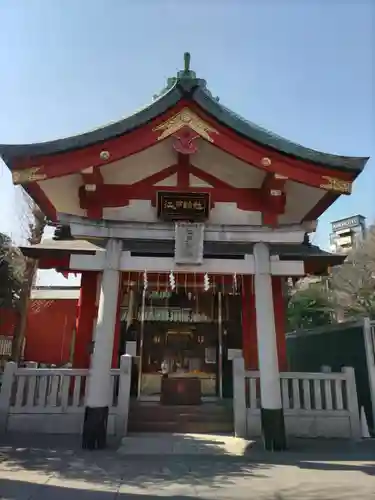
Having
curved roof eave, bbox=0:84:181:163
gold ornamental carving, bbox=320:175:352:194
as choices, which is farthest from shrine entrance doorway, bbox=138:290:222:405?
curved roof eave, bbox=0:84:181:163

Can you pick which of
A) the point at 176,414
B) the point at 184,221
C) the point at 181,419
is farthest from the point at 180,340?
the point at 184,221

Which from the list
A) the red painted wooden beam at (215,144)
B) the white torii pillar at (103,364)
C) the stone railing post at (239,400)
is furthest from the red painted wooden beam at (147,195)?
the stone railing post at (239,400)

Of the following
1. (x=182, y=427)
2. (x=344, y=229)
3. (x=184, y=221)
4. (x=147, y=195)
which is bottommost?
(x=182, y=427)

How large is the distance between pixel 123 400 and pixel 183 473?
266cm

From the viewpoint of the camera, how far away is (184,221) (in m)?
8.07

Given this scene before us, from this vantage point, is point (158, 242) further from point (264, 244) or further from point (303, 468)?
Result: point (303, 468)

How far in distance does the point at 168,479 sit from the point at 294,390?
375 cm

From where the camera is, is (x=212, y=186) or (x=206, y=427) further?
(x=212, y=186)

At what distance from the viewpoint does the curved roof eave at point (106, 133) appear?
295 inches

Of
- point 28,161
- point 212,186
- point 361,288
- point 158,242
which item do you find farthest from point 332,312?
point 28,161

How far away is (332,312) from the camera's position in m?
26.2

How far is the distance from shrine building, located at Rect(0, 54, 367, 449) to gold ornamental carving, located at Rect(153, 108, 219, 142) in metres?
0.02

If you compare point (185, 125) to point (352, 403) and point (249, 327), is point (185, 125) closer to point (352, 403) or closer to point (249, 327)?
point (249, 327)

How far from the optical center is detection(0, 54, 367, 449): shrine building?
23.2 ft
